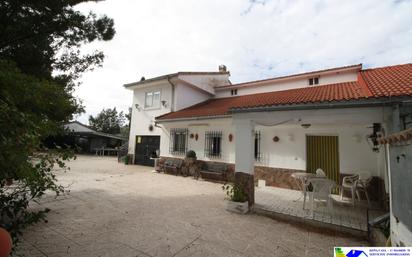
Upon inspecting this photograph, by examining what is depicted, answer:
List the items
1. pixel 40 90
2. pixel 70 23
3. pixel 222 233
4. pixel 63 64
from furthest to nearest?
1. pixel 63 64
2. pixel 70 23
3. pixel 222 233
4. pixel 40 90

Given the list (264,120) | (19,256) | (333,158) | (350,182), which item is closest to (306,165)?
(333,158)

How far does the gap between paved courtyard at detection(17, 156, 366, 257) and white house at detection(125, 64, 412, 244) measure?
165cm

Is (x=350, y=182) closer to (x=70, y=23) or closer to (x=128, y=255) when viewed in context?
(x=128, y=255)

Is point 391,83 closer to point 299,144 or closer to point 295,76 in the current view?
point 299,144

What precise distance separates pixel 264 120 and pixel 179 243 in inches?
150

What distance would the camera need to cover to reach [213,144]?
1127 centimetres

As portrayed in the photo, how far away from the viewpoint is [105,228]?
4387mm

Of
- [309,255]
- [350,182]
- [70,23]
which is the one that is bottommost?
[309,255]

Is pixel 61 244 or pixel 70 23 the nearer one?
pixel 61 244

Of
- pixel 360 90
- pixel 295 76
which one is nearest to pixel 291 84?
pixel 295 76

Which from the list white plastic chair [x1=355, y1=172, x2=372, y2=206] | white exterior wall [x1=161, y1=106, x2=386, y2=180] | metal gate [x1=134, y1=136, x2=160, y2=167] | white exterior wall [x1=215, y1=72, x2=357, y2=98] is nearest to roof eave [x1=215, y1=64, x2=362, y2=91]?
white exterior wall [x1=215, y1=72, x2=357, y2=98]

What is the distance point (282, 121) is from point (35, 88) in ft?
17.2

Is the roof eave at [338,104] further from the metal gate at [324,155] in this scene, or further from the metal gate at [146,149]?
the metal gate at [146,149]

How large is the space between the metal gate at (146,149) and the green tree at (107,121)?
31.6 metres
